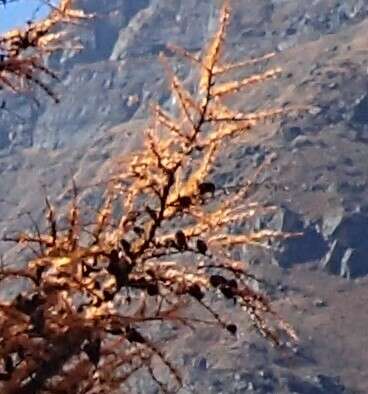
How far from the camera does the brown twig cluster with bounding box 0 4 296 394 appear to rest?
473 centimetres

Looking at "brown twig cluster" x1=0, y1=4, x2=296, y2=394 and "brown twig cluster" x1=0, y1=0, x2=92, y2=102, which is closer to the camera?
"brown twig cluster" x1=0, y1=4, x2=296, y2=394

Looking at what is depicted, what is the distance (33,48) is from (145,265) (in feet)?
3.24

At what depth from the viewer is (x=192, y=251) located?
477cm

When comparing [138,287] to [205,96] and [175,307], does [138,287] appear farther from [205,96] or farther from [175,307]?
[205,96]

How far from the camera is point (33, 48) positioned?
5.37m

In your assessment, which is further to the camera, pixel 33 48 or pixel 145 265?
pixel 33 48

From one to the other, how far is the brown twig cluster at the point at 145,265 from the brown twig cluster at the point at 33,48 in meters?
0.50

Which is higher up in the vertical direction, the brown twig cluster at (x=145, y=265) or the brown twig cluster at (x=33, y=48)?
the brown twig cluster at (x=33, y=48)

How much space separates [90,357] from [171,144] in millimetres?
826

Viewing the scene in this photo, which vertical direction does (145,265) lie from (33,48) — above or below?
below

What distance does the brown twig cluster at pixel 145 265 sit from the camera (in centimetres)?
473

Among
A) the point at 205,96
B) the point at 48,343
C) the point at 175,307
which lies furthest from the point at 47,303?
the point at 205,96

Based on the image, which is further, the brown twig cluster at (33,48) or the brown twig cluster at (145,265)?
the brown twig cluster at (33,48)

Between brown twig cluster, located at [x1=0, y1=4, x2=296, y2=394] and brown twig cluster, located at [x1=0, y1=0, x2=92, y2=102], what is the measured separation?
0.50 metres
